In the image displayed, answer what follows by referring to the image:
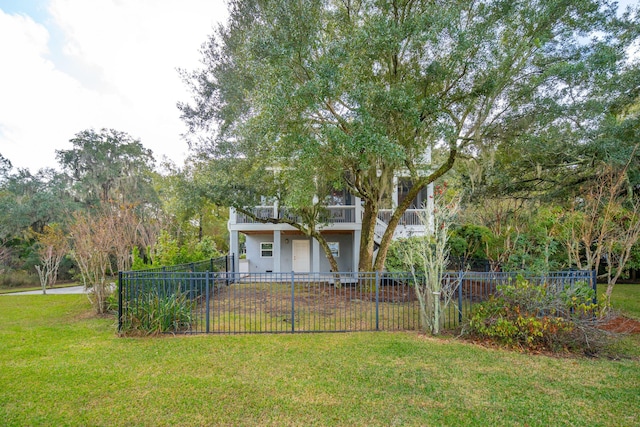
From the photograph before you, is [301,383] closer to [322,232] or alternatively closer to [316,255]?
[316,255]

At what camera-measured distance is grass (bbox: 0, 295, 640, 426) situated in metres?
3.44

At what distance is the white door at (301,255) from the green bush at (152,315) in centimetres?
999

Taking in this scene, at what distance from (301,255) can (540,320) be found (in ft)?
40.0

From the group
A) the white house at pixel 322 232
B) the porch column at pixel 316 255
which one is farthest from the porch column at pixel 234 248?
the porch column at pixel 316 255

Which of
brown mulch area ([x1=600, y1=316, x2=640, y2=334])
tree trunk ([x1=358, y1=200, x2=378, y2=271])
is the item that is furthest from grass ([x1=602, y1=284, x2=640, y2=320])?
tree trunk ([x1=358, y1=200, x2=378, y2=271])

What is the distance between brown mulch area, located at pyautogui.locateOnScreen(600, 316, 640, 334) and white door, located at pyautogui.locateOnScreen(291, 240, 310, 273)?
12.0 metres

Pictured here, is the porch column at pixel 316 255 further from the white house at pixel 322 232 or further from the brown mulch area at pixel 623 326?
the brown mulch area at pixel 623 326

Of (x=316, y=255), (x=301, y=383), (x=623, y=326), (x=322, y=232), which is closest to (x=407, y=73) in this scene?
(x=623, y=326)

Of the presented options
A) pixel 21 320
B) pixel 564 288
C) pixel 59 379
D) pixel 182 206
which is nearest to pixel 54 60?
pixel 182 206

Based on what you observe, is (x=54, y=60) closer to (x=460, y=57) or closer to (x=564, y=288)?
(x=460, y=57)

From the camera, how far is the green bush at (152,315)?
6457 mm

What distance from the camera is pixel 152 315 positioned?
649 cm

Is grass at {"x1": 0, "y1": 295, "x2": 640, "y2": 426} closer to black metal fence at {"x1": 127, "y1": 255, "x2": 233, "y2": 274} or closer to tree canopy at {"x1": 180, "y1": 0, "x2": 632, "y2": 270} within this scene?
black metal fence at {"x1": 127, "y1": 255, "x2": 233, "y2": 274}

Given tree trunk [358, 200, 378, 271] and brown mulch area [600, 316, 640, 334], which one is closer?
brown mulch area [600, 316, 640, 334]
